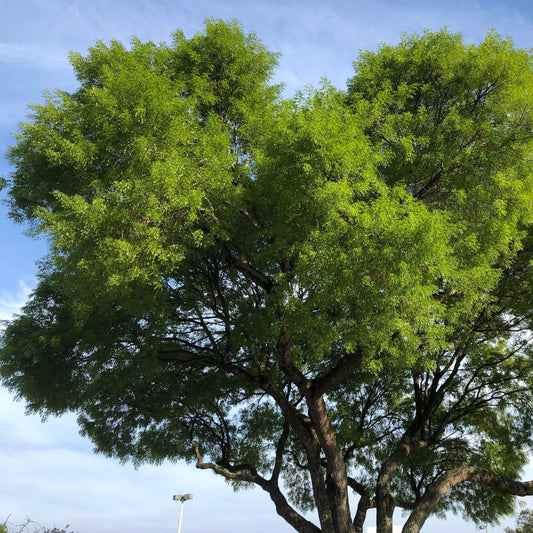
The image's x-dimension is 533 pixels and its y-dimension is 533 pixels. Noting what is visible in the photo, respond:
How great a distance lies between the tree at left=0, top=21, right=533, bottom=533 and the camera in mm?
7746

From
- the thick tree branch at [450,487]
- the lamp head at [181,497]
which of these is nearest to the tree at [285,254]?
the thick tree branch at [450,487]

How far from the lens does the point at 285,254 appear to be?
8.75 m

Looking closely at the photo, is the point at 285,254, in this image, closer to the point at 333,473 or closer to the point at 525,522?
the point at 333,473

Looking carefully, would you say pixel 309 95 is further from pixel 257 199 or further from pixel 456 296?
pixel 456 296

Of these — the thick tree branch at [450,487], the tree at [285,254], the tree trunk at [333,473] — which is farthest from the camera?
the thick tree branch at [450,487]

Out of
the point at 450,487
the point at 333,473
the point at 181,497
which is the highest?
the point at 181,497

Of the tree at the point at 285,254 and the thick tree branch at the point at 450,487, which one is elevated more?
the tree at the point at 285,254

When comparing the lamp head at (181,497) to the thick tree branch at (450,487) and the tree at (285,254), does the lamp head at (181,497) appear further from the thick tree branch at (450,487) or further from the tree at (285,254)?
the thick tree branch at (450,487)

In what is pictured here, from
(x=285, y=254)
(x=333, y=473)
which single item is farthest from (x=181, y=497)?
(x=285, y=254)

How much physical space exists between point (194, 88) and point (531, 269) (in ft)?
26.8

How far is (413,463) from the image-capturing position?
14.1 m

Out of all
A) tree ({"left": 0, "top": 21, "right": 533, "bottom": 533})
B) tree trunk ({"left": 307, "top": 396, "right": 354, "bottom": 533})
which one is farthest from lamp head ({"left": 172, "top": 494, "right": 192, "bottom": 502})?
tree trunk ({"left": 307, "top": 396, "right": 354, "bottom": 533})

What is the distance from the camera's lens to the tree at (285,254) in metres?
7.75

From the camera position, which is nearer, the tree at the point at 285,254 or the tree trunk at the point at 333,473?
the tree at the point at 285,254
